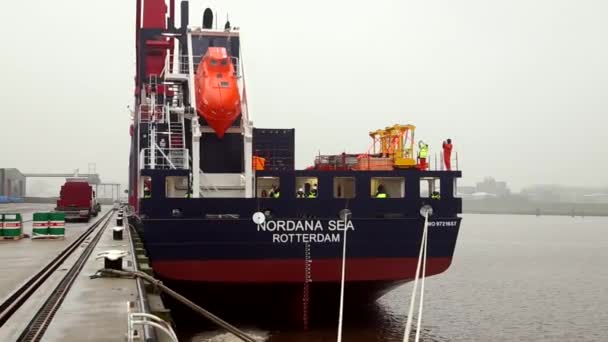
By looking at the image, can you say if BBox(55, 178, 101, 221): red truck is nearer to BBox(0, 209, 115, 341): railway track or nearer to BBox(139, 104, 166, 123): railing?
BBox(139, 104, 166, 123): railing

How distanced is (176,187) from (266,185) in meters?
2.77

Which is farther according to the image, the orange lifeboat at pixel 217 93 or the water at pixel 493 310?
the orange lifeboat at pixel 217 93

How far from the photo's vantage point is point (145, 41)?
1205 inches

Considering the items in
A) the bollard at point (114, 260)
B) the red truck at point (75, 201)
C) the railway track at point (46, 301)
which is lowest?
the railway track at point (46, 301)

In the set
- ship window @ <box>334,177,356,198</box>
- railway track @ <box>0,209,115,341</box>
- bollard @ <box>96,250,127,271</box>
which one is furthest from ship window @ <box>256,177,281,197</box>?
bollard @ <box>96,250,127,271</box>

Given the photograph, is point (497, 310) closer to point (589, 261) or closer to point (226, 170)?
point (226, 170)

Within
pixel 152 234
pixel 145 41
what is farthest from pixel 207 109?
pixel 145 41

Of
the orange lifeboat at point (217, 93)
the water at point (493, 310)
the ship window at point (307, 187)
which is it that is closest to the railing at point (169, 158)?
the orange lifeboat at point (217, 93)

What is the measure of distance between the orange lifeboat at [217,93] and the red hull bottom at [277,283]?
15.1 ft

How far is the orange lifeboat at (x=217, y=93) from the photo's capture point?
19469 mm

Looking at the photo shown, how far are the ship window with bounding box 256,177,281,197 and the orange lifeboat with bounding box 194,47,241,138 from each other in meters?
1.93

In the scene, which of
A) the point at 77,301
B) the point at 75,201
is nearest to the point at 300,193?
the point at 77,301

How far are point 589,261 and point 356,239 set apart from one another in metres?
35.6

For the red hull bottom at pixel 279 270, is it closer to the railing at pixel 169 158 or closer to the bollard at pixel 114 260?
the bollard at pixel 114 260
